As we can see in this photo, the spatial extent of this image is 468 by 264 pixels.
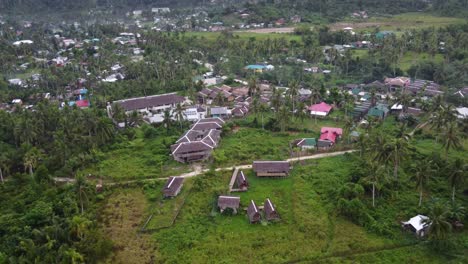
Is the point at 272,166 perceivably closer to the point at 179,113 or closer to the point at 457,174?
the point at 457,174

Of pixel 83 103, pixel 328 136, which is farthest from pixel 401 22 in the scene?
pixel 83 103

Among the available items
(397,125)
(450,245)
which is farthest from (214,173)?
(397,125)

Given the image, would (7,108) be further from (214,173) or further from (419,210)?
(419,210)

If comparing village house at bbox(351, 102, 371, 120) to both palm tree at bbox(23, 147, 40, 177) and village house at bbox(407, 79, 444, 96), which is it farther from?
palm tree at bbox(23, 147, 40, 177)

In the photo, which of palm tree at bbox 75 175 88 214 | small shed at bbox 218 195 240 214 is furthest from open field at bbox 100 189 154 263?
small shed at bbox 218 195 240 214

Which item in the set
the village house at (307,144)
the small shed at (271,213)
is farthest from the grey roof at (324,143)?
the small shed at (271,213)
